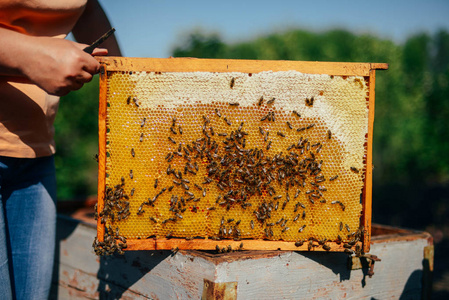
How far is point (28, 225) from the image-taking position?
2.72 meters

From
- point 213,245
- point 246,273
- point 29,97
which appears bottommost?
point 246,273

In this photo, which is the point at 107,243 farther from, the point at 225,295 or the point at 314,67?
the point at 314,67

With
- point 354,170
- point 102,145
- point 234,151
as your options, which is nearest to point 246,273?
point 234,151

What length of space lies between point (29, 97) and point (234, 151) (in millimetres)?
1418

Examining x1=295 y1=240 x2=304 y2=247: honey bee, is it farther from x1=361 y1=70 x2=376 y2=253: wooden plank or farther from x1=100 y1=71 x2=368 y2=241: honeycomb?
x1=361 y1=70 x2=376 y2=253: wooden plank

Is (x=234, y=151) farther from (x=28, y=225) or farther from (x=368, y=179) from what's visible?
(x=28, y=225)

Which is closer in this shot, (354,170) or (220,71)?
(220,71)

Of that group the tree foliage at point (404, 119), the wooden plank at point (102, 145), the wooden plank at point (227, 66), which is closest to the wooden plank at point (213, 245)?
the wooden plank at point (102, 145)

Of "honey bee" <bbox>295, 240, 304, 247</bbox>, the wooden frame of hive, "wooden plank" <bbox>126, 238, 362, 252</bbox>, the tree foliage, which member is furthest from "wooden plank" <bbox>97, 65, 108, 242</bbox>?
the tree foliage

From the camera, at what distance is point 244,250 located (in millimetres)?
2768

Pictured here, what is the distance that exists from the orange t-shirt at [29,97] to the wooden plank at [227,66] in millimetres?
472

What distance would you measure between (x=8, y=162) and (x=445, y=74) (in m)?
14.1

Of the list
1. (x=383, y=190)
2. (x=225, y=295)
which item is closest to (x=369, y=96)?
(x=225, y=295)

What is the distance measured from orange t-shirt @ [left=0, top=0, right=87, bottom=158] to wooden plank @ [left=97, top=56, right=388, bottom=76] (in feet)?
1.55
